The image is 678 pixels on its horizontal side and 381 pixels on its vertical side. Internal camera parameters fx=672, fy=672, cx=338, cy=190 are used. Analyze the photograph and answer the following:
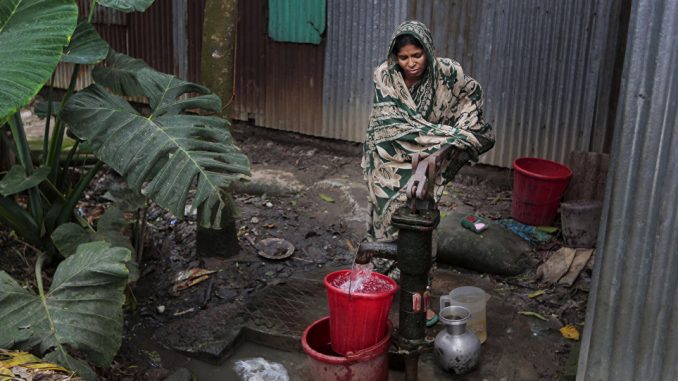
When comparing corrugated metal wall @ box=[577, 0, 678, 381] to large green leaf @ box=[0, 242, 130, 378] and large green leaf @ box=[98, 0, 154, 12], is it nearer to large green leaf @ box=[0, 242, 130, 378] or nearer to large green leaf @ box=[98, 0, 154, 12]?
large green leaf @ box=[0, 242, 130, 378]

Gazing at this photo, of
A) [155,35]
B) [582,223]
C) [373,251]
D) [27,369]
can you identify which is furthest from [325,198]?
[27,369]

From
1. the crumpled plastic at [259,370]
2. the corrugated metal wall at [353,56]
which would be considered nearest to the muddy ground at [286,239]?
the corrugated metal wall at [353,56]

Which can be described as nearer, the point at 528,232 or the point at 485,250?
the point at 485,250

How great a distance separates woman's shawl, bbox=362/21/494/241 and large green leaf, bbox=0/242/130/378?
1695 millimetres

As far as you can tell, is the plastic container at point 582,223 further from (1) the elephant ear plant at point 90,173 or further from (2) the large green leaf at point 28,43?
(2) the large green leaf at point 28,43

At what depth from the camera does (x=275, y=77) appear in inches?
342

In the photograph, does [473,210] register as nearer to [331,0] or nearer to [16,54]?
[331,0]

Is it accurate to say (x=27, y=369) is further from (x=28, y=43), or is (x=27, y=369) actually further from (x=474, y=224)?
(x=474, y=224)

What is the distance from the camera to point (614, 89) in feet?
20.8

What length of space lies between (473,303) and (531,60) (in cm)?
339

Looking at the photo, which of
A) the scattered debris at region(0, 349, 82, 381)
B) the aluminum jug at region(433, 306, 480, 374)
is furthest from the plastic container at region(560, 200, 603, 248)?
the scattered debris at region(0, 349, 82, 381)

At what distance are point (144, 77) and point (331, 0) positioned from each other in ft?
12.5

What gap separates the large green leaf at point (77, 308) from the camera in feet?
11.6

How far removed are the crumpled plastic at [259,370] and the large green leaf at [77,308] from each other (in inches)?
37.3
